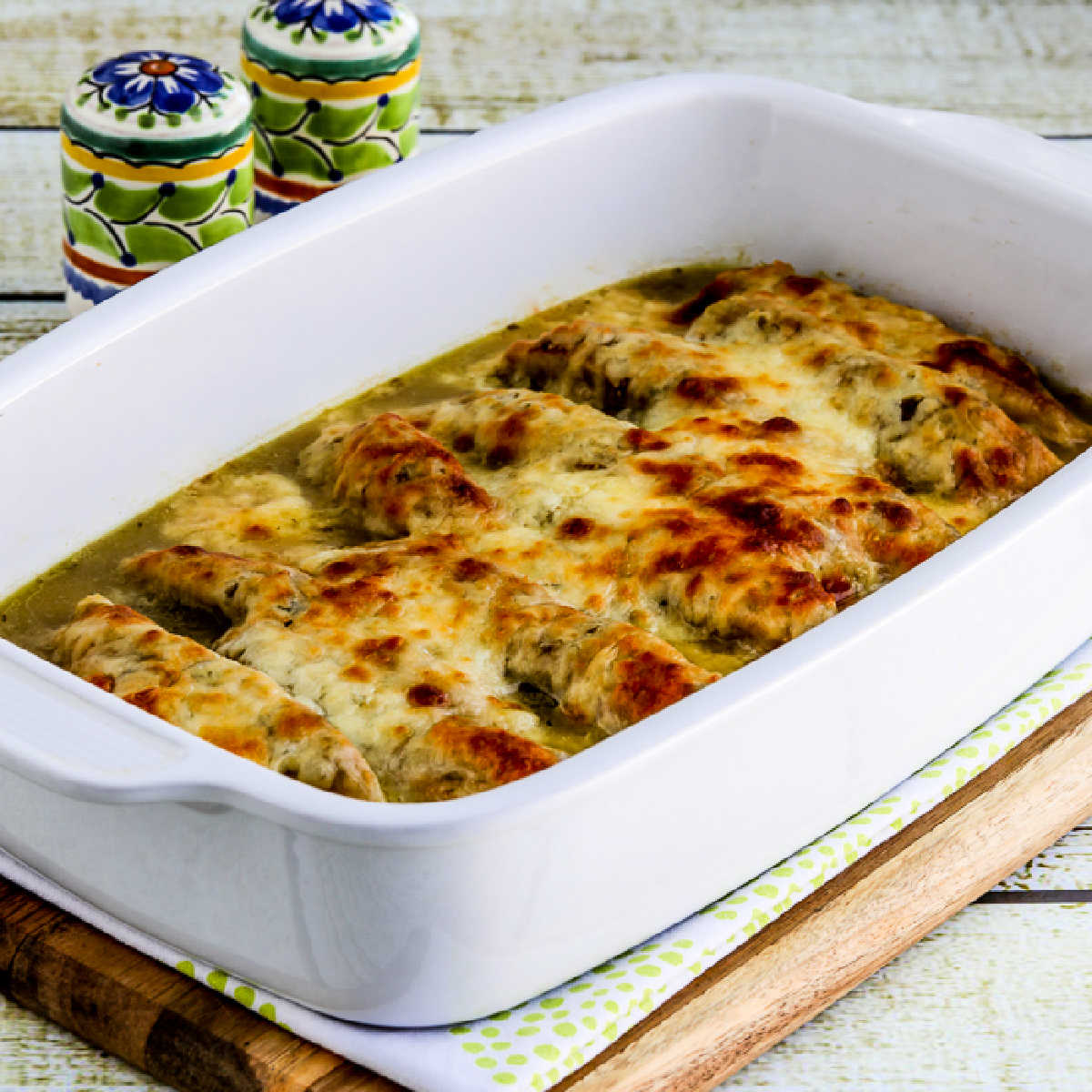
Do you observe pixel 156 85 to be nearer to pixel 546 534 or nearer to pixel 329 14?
pixel 329 14

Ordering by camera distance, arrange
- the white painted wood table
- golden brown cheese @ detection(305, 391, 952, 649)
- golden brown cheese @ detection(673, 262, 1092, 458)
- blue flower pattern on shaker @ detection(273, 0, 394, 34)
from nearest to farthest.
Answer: golden brown cheese @ detection(305, 391, 952, 649) < golden brown cheese @ detection(673, 262, 1092, 458) < blue flower pattern on shaker @ detection(273, 0, 394, 34) < the white painted wood table

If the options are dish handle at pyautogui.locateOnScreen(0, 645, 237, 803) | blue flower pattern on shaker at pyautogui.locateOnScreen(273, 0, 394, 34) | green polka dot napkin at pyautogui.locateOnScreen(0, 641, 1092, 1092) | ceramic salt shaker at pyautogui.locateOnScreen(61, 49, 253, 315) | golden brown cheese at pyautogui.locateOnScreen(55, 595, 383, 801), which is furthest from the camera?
blue flower pattern on shaker at pyautogui.locateOnScreen(273, 0, 394, 34)

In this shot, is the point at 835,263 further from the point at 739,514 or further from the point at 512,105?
the point at 512,105

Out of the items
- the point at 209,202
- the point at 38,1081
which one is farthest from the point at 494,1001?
the point at 209,202

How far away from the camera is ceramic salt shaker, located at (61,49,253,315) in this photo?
2.93 meters

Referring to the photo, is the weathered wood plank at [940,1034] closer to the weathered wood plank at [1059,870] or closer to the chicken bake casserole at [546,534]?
the weathered wood plank at [1059,870]

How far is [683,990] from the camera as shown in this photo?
2088 millimetres

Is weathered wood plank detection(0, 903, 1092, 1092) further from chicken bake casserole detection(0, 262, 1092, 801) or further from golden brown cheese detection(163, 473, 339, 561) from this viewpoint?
golden brown cheese detection(163, 473, 339, 561)

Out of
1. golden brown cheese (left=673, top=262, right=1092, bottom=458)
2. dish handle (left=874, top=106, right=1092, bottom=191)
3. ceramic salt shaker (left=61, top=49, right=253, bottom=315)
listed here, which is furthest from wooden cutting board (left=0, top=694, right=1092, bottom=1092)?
ceramic salt shaker (left=61, top=49, right=253, bottom=315)

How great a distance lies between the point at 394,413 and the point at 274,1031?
37.7 inches

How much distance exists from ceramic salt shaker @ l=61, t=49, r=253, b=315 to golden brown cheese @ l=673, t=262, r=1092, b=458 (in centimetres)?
64

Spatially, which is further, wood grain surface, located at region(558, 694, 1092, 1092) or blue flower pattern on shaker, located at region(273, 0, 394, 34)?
blue flower pattern on shaker, located at region(273, 0, 394, 34)

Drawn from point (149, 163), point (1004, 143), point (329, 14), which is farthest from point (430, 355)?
point (1004, 143)

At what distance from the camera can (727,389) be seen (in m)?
2.69
